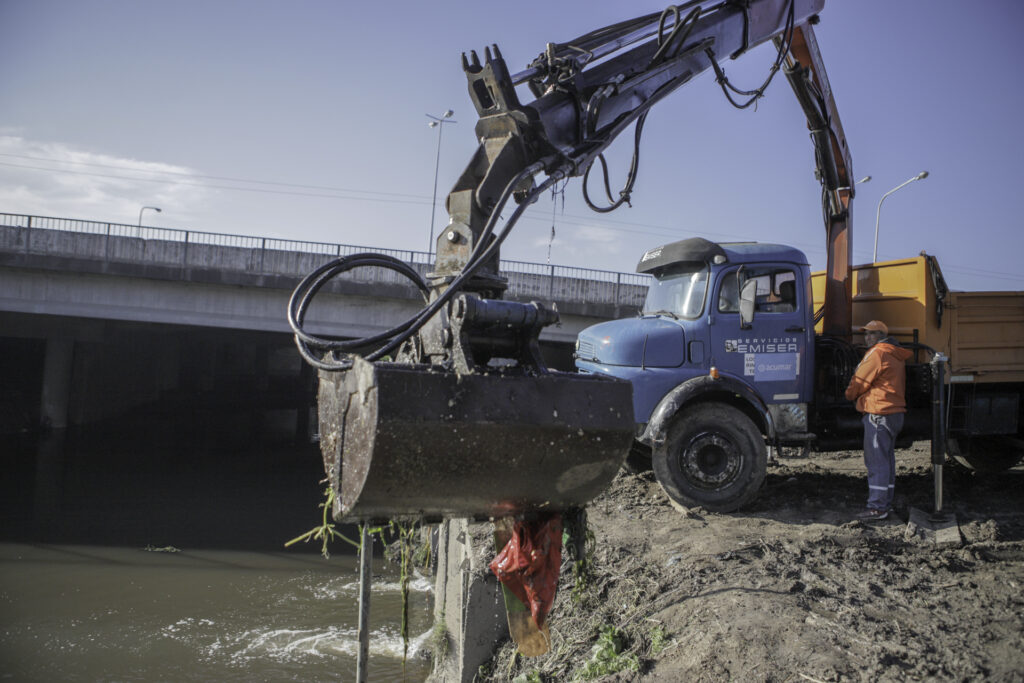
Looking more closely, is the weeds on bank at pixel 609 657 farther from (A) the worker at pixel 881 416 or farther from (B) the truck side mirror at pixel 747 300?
(B) the truck side mirror at pixel 747 300

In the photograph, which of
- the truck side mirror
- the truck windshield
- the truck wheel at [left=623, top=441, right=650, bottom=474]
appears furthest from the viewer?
the truck wheel at [left=623, top=441, right=650, bottom=474]

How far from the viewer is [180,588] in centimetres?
941

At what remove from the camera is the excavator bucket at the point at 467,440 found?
291cm

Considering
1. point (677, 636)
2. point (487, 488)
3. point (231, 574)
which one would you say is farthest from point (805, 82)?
point (231, 574)

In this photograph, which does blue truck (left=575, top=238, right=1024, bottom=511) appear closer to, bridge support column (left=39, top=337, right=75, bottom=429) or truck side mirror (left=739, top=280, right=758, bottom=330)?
truck side mirror (left=739, top=280, right=758, bottom=330)

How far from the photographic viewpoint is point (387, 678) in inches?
289

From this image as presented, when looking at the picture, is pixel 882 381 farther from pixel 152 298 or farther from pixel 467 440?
pixel 152 298

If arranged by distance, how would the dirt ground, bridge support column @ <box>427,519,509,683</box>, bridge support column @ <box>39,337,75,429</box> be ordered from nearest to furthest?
the dirt ground < bridge support column @ <box>427,519,509,683</box> < bridge support column @ <box>39,337,75,429</box>

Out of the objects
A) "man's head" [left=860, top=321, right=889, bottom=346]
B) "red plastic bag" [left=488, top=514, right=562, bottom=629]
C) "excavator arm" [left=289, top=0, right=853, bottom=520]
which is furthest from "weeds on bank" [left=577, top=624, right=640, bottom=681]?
"man's head" [left=860, top=321, right=889, bottom=346]

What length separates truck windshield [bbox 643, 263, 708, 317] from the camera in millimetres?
7590

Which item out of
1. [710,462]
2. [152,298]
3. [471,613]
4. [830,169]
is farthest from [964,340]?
[152,298]

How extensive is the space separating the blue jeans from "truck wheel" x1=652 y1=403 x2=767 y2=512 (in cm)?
106

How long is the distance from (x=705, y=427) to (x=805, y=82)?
14.8ft

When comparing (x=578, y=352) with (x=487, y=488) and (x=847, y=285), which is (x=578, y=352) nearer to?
(x=847, y=285)
